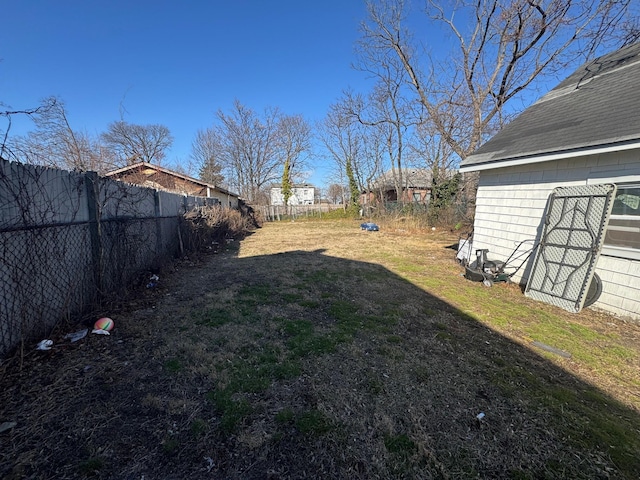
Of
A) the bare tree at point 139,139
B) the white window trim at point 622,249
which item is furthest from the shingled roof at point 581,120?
the bare tree at point 139,139

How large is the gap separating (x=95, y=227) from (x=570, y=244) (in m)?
7.05

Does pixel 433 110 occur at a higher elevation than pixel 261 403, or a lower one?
higher

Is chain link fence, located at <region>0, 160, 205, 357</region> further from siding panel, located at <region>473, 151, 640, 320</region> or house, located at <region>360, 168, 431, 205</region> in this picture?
house, located at <region>360, 168, 431, 205</region>

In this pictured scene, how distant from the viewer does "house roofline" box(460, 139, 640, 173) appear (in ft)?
12.4

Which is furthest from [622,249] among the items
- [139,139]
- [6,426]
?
[139,139]

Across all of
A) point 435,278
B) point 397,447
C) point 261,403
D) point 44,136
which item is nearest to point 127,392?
point 261,403

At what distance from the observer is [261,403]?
6.92 ft

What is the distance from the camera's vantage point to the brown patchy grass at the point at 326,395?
1.66 meters

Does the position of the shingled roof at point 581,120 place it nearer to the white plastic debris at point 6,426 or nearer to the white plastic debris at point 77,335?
the white plastic debris at point 6,426

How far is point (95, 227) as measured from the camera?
3.58 m

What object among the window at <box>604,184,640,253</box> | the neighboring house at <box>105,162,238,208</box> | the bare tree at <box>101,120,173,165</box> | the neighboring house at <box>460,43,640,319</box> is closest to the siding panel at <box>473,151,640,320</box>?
the neighboring house at <box>460,43,640,319</box>

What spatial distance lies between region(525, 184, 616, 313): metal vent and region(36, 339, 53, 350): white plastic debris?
6700mm

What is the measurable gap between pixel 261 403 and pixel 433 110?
1718 centimetres

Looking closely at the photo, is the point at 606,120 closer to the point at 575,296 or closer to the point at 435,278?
the point at 575,296
